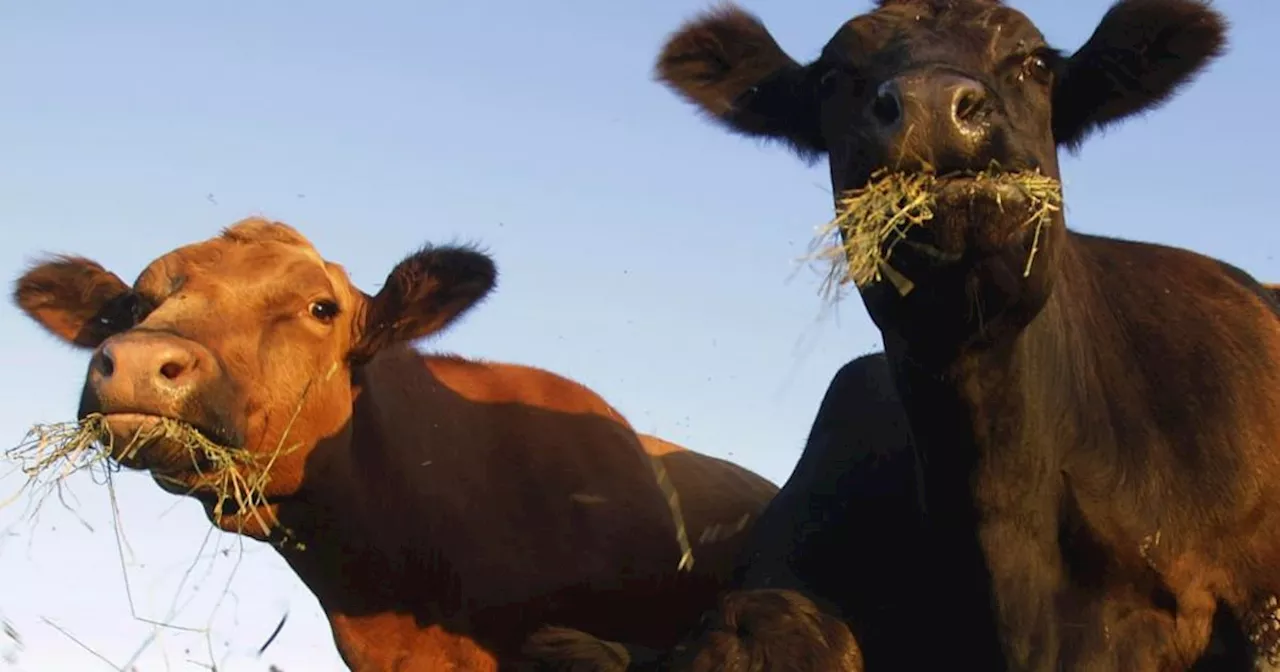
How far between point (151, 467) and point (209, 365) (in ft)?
1.57

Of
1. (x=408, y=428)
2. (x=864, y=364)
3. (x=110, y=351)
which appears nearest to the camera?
(x=110, y=351)

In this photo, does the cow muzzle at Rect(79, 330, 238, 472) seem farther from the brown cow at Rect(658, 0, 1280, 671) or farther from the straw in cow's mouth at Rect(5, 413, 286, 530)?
the brown cow at Rect(658, 0, 1280, 671)

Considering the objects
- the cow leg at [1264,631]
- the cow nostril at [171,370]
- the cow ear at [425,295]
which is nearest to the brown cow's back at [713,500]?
the cow ear at [425,295]

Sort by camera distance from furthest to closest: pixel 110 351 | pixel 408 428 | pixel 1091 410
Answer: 1. pixel 408 428
2. pixel 110 351
3. pixel 1091 410

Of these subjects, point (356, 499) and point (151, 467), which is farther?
point (356, 499)

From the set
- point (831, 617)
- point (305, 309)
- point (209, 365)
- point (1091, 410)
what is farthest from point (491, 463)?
point (1091, 410)

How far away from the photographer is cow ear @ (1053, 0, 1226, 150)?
6.67 m

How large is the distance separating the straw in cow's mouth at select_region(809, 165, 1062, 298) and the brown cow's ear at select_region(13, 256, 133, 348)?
4429 millimetres

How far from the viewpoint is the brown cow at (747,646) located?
6.43 meters

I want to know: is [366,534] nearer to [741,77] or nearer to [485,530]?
[485,530]

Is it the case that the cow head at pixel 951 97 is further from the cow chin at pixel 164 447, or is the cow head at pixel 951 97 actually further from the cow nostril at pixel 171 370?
the cow chin at pixel 164 447

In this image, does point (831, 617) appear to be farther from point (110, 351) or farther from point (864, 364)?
point (110, 351)

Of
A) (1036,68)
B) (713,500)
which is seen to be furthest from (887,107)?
(713,500)

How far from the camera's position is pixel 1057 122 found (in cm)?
686
